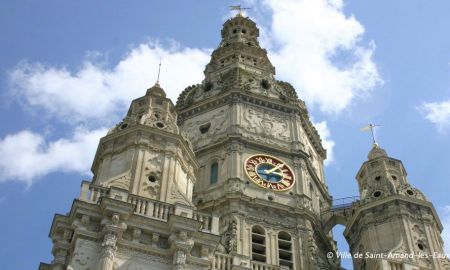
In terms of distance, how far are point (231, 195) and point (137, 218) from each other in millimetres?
13719

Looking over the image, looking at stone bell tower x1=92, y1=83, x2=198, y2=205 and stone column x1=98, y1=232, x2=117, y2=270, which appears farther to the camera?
stone bell tower x1=92, y1=83, x2=198, y2=205

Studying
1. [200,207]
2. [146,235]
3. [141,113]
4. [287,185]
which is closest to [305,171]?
[287,185]

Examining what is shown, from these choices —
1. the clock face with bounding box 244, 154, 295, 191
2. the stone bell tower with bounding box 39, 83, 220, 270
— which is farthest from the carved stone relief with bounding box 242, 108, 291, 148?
the stone bell tower with bounding box 39, 83, 220, 270

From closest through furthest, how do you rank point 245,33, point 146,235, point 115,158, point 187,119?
point 146,235
point 115,158
point 187,119
point 245,33

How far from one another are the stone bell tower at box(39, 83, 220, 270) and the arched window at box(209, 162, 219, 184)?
9.79 metres

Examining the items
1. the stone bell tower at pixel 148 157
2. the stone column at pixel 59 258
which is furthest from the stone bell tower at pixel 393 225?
the stone column at pixel 59 258

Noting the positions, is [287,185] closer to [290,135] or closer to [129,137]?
[290,135]

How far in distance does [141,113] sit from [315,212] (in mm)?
14065

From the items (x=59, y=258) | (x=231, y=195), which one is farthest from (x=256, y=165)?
(x=59, y=258)

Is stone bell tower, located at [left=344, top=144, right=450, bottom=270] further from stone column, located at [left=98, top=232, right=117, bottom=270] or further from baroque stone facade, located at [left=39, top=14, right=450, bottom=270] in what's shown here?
stone column, located at [left=98, top=232, right=117, bottom=270]

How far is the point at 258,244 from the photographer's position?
44.0 m

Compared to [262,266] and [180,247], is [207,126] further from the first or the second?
[180,247]

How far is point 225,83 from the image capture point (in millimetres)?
56219

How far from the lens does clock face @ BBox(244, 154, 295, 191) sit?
48.0 metres
